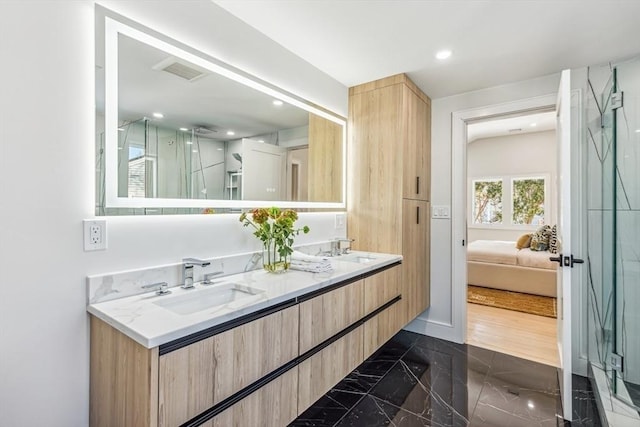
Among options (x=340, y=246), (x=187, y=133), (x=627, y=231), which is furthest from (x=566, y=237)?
(x=187, y=133)

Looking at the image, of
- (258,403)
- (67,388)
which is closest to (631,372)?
(258,403)

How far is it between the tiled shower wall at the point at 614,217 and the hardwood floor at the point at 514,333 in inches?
17.0

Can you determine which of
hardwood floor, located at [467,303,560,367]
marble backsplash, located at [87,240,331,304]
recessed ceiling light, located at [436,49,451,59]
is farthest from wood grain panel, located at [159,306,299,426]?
hardwood floor, located at [467,303,560,367]

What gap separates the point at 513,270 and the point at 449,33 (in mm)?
3639

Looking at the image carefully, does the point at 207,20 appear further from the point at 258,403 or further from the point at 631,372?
the point at 631,372

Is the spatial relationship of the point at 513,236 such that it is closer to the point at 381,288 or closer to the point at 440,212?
the point at 440,212

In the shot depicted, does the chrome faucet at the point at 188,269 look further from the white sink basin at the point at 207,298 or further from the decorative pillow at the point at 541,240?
the decorative pillow at the point at 541,240

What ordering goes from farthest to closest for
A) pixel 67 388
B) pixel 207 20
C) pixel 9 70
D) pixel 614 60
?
pixel 614 60 < pixel 207 20 < pixel 67 388 < pixel 9 70

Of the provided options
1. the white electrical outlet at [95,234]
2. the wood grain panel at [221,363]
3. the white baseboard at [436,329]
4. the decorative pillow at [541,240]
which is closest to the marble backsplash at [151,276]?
the white electrical outlet at [95,234]

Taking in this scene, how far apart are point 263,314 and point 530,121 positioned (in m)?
5.80

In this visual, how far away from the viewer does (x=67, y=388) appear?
122 cm

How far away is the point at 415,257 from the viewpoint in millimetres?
2832

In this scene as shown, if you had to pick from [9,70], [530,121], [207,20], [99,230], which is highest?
[530,121]

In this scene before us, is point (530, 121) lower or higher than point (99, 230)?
higher
